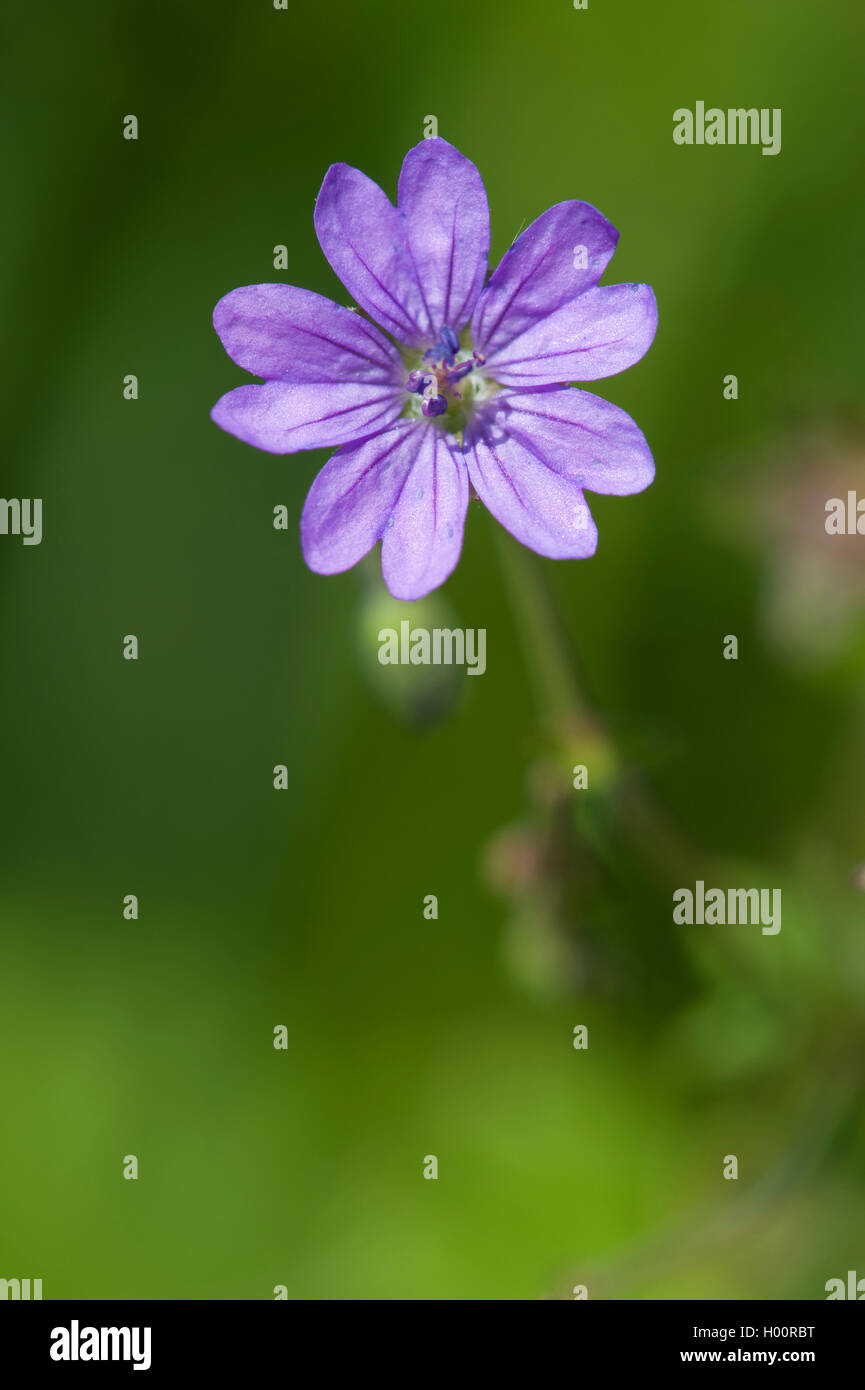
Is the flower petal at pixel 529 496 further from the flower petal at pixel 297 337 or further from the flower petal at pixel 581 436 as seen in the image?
the flower petal at pixel 297 337

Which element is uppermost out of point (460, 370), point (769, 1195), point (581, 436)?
point (460, 370)

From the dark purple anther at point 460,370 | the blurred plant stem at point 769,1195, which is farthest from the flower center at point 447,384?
the blurred plant stem at point 769,1195

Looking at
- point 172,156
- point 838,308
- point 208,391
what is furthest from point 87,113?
point 838,308

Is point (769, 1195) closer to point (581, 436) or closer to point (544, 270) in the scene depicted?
point (581, 436)

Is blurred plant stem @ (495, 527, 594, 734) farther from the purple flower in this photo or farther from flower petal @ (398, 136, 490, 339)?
flower petal @ (398, 136, 490, 339)

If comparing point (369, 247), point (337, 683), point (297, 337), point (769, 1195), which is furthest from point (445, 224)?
point (769, 1195)

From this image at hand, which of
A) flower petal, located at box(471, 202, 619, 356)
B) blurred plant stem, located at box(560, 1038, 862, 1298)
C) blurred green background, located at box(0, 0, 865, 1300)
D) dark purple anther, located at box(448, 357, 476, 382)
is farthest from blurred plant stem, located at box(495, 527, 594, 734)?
blurred plant stem, located at box(560, 1038, 862, 1298)
